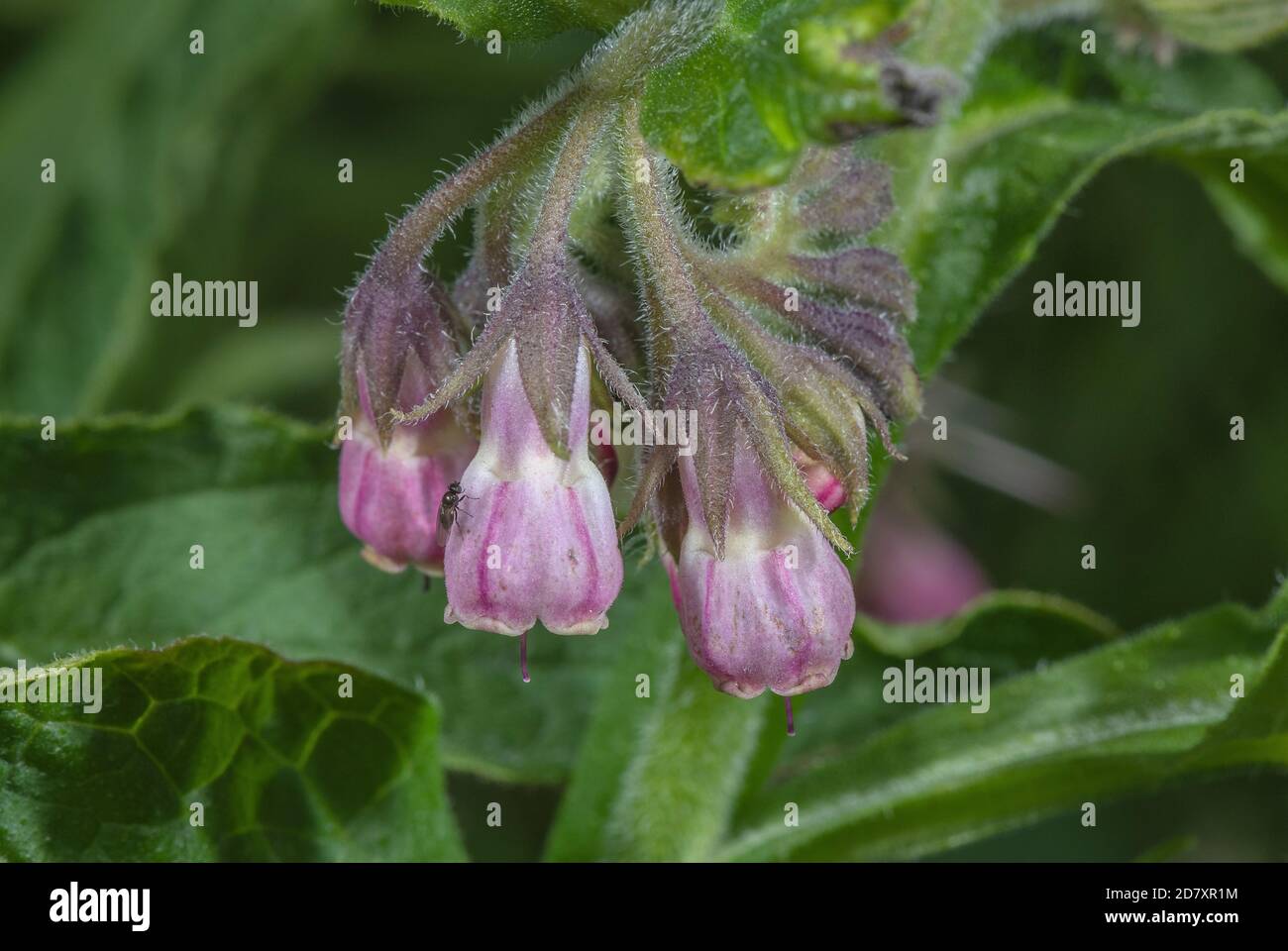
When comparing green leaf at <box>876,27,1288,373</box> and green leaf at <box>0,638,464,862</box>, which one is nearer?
green leaf at <box>0,638,464,862</box>

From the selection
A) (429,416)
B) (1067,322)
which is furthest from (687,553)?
(1067,322)

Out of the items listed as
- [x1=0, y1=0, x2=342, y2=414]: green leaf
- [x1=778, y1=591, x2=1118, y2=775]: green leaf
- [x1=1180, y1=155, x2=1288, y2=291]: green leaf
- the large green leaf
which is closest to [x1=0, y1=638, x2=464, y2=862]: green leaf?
the large green leaf

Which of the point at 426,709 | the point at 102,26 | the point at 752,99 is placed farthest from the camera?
the point at 102,26

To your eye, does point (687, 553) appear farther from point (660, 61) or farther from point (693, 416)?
point (660, 61)

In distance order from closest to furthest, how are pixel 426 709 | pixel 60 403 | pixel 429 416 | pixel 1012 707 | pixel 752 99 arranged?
1. pixel 752 99
2. pixel 429 416
3. pixel 426 709
4. pixel 1012 707
5. pixel 60 403

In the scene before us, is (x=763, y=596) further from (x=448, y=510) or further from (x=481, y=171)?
(x=481, y=171)

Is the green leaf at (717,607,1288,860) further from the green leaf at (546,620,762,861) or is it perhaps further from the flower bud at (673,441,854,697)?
the flower bud at (673,441,854,697)

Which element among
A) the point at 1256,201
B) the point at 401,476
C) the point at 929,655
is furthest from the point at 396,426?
the point at 1256,201
